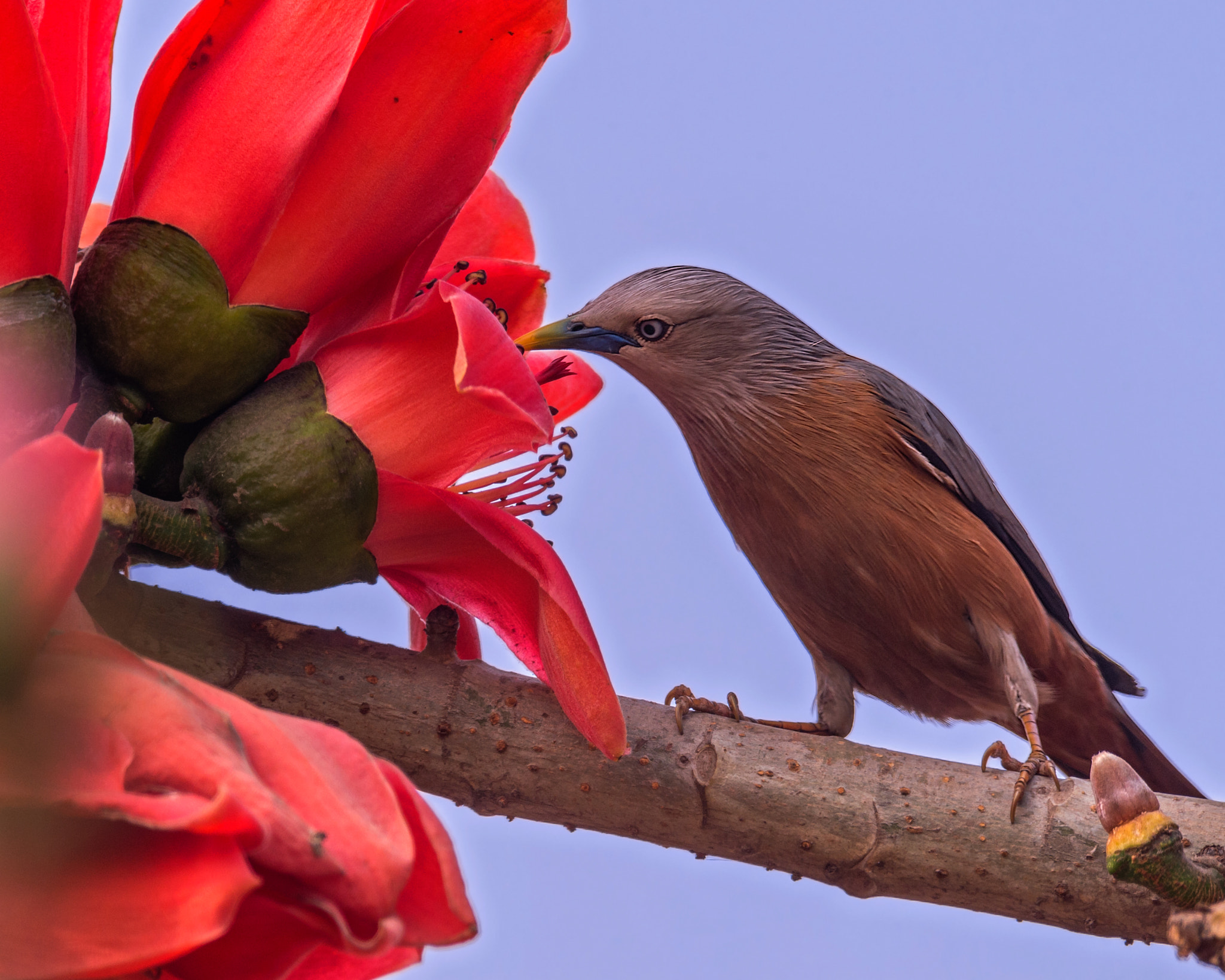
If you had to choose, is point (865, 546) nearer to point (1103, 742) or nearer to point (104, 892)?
point (1103, 742)

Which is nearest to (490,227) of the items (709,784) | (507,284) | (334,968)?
(507,284)

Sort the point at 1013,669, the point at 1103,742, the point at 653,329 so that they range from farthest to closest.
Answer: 1. the point at 1103,742
2. the point at 653,329
3. the point at 1013,669

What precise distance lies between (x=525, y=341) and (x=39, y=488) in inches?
29.1

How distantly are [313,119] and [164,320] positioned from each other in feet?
0.43

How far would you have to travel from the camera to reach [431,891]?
408mm

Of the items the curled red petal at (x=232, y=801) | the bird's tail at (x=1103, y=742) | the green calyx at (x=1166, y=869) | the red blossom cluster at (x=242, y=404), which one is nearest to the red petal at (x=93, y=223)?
the red blossom cluster at (x=242, y=404)

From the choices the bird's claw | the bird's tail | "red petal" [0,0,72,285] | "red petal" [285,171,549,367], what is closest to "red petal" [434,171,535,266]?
"red petal" [285,171,549,367]

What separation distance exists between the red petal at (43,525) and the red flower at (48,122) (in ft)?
0.69

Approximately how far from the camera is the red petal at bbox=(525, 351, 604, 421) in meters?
0.90

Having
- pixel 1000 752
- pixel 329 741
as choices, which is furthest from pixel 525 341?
pixel 1000 752

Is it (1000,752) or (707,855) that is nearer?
(707,855)

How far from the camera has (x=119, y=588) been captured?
718 millimetres

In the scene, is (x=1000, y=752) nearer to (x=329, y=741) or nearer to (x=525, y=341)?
(x=525, y=341)

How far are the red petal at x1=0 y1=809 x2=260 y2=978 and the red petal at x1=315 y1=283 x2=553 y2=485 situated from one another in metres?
0.27
